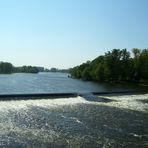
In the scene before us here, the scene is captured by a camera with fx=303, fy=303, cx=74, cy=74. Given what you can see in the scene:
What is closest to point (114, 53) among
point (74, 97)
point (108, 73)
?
point (108, 73)

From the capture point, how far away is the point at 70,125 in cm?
2242

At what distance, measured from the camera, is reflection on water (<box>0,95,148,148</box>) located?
17984 millimetres

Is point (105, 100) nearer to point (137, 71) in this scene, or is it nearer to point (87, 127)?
point (87, 127)

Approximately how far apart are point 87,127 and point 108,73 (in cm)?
8150

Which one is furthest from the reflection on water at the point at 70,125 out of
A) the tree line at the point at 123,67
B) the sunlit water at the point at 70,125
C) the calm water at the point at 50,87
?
the tree line at the point at 123,67

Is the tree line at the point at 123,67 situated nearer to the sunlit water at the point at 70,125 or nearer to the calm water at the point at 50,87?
the calm water at the point at 50,87

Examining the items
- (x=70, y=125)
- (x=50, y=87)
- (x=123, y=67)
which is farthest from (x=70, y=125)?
(x=123, y=67)

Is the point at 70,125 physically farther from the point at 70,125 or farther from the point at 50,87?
the point at 50,87

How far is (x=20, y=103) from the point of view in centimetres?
3084

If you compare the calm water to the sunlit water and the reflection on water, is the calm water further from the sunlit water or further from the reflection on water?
the sunlit water

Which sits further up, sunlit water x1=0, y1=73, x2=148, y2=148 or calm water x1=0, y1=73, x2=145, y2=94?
calm water x1=0, y1=73, x2=145, y2=94

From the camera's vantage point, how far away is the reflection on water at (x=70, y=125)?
1798 cm

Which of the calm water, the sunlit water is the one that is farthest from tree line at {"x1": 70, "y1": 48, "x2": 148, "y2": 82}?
the sunlit water

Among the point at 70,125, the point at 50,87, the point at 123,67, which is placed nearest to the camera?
the point at 70,125
